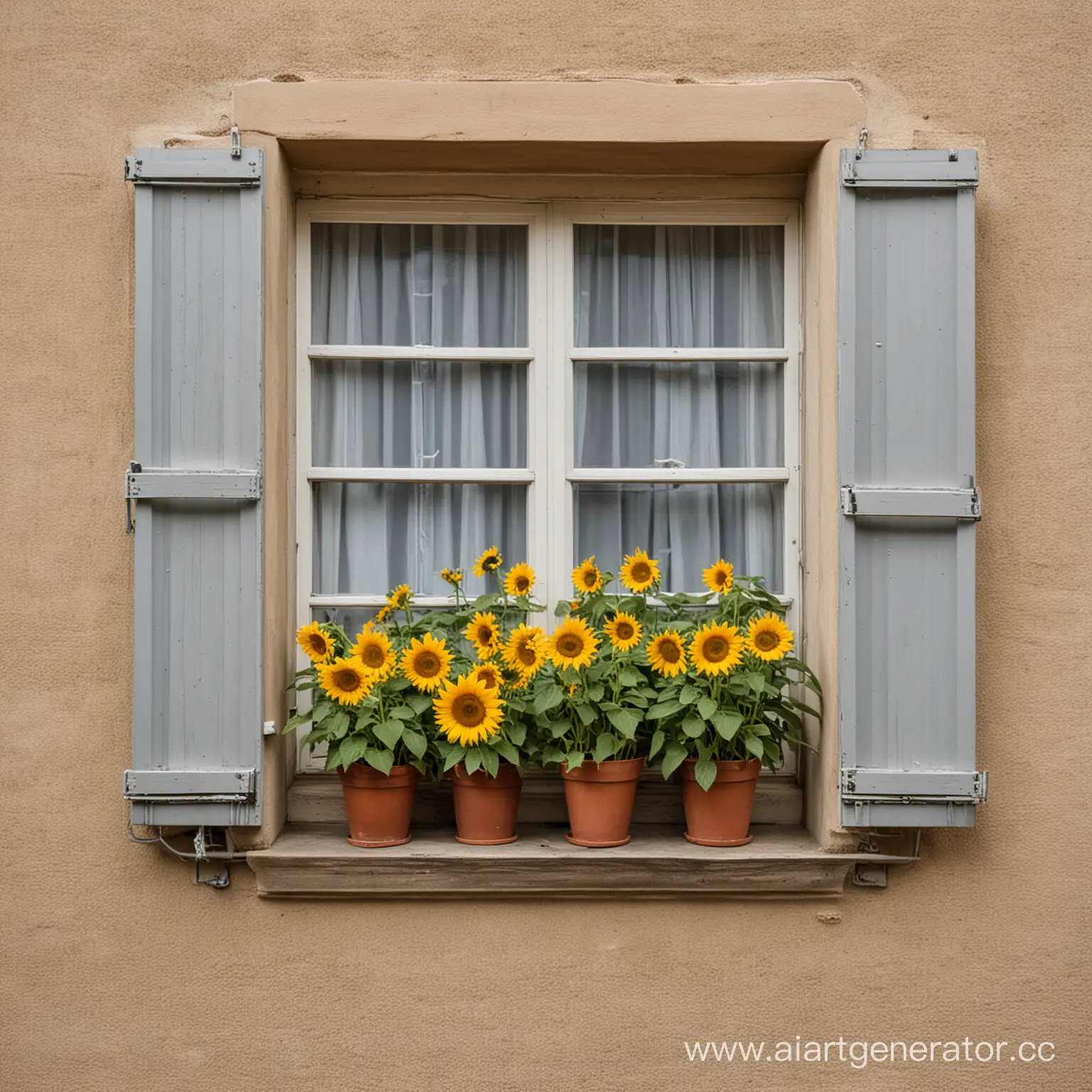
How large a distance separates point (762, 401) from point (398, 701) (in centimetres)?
124

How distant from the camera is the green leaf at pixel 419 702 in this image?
8.29ft

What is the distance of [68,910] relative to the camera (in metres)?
2.61

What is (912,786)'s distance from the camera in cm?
252

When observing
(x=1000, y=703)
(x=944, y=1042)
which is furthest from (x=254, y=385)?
(x=944, y=1042)

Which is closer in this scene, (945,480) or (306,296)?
(945,480)

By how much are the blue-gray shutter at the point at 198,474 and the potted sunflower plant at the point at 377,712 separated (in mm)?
163

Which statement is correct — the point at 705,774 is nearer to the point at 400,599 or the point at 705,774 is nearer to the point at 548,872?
the point at 548,872

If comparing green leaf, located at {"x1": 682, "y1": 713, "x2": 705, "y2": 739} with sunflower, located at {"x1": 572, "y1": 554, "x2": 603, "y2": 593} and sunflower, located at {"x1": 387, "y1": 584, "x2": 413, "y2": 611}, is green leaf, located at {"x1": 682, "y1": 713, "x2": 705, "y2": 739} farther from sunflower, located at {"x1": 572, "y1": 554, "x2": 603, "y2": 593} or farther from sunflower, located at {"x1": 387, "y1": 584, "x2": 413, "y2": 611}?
sunflower, located at {"x1": 387, "y1": 584, "x2": 413, "y2": 611}

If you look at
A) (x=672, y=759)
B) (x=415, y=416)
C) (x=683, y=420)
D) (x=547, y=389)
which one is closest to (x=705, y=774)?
(x=672, y=759)

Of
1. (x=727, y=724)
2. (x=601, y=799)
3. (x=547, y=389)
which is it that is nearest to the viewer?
(x=727, y=724)

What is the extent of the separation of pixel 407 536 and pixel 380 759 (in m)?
0.65

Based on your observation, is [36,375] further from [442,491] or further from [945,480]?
[945,480]

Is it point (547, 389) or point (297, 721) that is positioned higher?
point (547, 389)

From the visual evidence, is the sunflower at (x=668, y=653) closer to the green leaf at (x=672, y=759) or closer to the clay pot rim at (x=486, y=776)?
the green leaf at (x=672, y=759)
